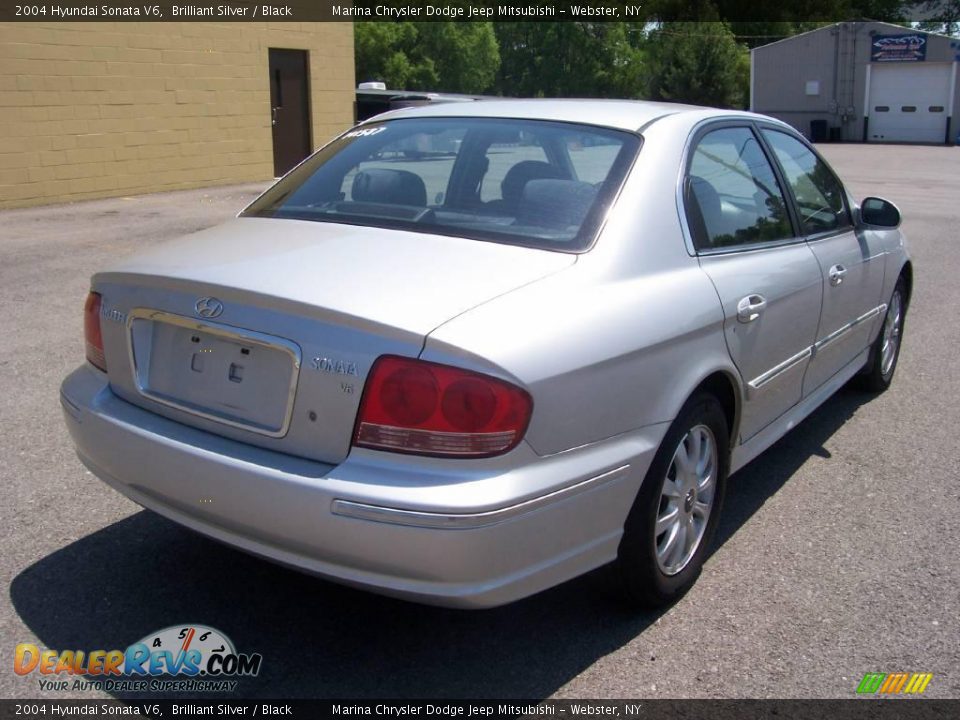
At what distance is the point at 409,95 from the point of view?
65.4ft

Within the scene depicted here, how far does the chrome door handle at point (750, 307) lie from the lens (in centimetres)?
356

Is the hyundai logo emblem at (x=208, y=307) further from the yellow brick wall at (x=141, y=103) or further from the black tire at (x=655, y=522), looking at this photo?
the yellow brick wall at (x=141, y=103)

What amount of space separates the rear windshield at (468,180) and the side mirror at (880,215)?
6.63ft

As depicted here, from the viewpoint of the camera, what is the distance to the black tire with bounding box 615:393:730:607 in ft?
10.3

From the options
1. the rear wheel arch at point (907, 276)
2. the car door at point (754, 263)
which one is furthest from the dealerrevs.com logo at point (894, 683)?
the rear wheel arch at point (907, 276)

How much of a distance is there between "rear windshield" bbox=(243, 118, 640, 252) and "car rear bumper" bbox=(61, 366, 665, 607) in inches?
30.9

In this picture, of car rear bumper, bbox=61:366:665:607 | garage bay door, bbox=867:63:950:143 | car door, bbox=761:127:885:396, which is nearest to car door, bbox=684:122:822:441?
car door, bbox=761:127:885:396

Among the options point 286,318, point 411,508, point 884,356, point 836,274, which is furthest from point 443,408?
point 884,356

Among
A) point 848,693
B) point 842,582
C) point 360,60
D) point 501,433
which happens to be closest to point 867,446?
point 842,582

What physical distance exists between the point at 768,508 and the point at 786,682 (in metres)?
1.36

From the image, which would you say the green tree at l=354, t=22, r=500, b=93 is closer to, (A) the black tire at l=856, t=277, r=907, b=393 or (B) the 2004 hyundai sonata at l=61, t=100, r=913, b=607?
(A) the black tire at l=856, t=277, r=907, b=393

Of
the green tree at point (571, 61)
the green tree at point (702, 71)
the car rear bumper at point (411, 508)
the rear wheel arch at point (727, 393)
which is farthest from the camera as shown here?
the green tree at point (571, 61)

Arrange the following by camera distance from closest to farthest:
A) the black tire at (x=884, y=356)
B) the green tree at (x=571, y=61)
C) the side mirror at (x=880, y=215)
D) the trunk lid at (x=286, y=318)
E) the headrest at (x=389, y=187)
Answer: the trunk lid at (x=286, y=318) < the headrest at (x=389, y=187) < the side mirror at (x=880, y=215) < the black tire at (x=884, y=356) < the green tree at (x=571, y=61)

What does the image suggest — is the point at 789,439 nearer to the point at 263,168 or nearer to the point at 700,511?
the point at 700,511
